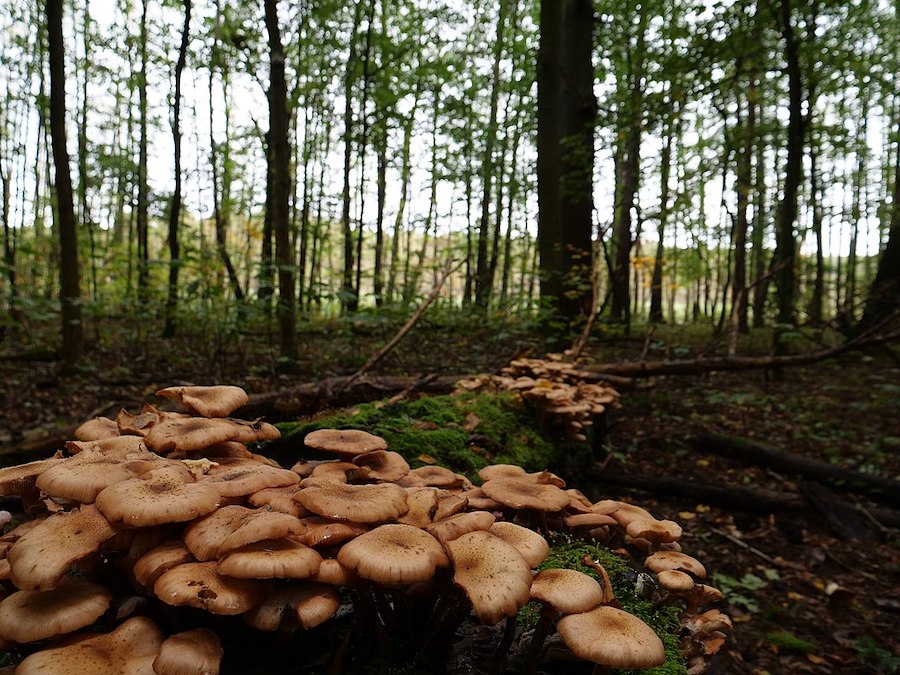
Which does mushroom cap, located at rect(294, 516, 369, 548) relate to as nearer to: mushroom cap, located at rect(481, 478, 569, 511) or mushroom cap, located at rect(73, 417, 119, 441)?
mushroom cap, located at rect(481, 478, 569, 511)

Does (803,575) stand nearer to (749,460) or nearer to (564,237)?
(749,460)

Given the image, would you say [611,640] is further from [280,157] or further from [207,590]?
[280,157]

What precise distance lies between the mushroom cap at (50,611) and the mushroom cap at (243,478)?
43 centimetres

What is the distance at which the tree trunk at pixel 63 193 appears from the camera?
7617 millimetres

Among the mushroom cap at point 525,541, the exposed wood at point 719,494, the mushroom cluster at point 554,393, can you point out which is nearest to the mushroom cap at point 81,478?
the mushroom cap at point 525,541

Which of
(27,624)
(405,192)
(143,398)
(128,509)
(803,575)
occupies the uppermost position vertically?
(405,192)

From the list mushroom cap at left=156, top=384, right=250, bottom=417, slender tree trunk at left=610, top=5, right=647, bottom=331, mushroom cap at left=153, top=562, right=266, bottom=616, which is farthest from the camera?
slender tree trunk at left=610, top=5, right=647, bottom=331

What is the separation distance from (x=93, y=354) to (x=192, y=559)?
11234 mm

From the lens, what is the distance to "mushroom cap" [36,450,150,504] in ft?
5.29

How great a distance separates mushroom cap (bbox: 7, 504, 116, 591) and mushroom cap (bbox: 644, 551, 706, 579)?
6.65ft

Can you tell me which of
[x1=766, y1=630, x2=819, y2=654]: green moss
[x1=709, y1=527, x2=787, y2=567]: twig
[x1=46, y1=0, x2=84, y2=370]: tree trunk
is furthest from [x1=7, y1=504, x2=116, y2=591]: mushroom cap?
[x1=46, y1=0, x2=84, y2=370]: tree trunk

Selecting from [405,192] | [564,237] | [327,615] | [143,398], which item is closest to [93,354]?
[143,398]

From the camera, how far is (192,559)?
5.14 ft

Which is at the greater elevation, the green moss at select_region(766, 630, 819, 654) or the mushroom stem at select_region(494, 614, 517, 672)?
the mushroom stem at select_region(494, 614, 517, 672)
